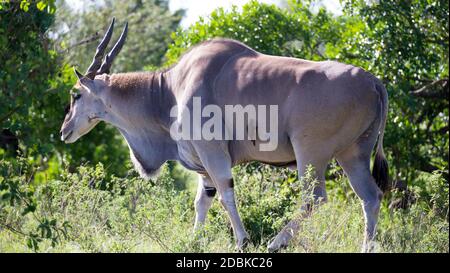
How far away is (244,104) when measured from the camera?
7.11m

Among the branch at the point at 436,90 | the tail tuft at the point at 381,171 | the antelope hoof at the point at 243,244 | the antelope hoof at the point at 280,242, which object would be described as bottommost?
the antelope hoof at the point at 243,244

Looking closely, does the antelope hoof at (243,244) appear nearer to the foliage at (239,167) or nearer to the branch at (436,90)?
the foliage at (239,167)

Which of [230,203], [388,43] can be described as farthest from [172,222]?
[388,43]

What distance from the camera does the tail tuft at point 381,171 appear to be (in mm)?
7285

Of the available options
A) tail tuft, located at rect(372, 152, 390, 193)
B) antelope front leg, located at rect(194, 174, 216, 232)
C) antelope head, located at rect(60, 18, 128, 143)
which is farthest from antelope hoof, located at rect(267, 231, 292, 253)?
antelope head, located at rect(60, 18, 128, 143)

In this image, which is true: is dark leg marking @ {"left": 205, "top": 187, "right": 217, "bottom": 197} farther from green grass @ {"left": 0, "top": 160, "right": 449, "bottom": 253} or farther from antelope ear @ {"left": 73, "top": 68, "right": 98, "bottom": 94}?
antelope ear @ {"left": 73, "top": 68, "right": 98, "bottom": 94}

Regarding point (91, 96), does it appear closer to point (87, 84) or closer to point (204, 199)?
point (87, 84)

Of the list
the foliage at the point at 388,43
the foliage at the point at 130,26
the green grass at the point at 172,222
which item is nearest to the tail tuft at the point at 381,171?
the green grass at the point at 172,222

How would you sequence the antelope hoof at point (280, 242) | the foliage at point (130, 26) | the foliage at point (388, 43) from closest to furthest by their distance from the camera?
1. the antelope hoof at point (280, 242)
2. the foliage at point (388, 43)
3. the foliage at point (130, 26)

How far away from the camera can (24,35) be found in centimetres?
748

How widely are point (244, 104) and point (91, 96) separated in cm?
150
